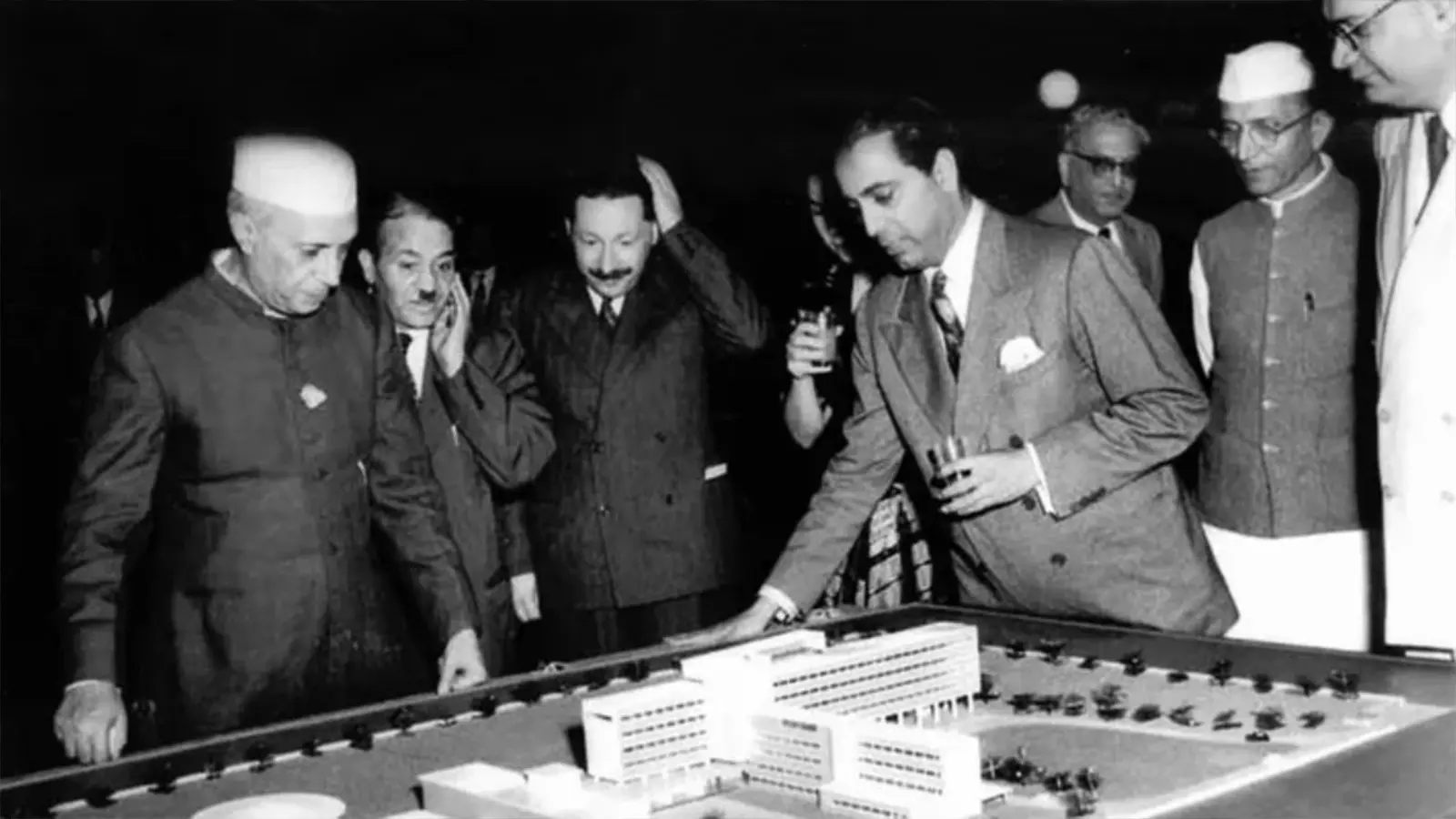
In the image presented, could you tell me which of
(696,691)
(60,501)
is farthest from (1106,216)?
(60,501)

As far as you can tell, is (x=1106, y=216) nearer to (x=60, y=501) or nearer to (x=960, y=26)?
(x=960, y=26)

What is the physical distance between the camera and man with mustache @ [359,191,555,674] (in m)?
4.09

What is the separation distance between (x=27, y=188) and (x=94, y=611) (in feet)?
11.2

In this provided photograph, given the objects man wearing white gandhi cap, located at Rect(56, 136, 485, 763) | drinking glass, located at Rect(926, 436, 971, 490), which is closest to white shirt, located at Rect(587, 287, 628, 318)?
man wearing white gandhi cap, located at Rect(56, 136, 485, 763)

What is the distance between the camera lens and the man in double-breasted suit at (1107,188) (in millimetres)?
4668

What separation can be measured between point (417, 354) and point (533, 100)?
2228mm

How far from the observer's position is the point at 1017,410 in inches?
131

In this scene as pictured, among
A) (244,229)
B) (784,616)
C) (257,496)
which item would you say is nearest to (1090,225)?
(784,616)

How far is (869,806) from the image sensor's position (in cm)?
193

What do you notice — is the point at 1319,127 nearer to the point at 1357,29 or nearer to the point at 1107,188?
→ the point at 1107,188

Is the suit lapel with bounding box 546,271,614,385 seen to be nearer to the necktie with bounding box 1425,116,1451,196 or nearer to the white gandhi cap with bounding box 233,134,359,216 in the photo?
the white gandhi cap with bounding box 233,134,359,216

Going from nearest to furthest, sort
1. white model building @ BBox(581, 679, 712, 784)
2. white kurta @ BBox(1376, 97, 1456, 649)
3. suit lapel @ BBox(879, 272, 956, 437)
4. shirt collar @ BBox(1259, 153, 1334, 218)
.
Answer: white model building @ BBox(581, 679, 712, 784) → white kurta @ BBox(1376, 97, 1456, 649) → suit lapel @ BBox(879, 272, 956, 437) → shirt collar @ BBox(1259, 153, 1334, 218)

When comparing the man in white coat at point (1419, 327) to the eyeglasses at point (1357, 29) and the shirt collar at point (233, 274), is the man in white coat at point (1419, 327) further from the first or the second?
the shirt collar at point (233, 274)

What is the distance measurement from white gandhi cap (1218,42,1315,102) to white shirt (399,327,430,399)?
2199mm
